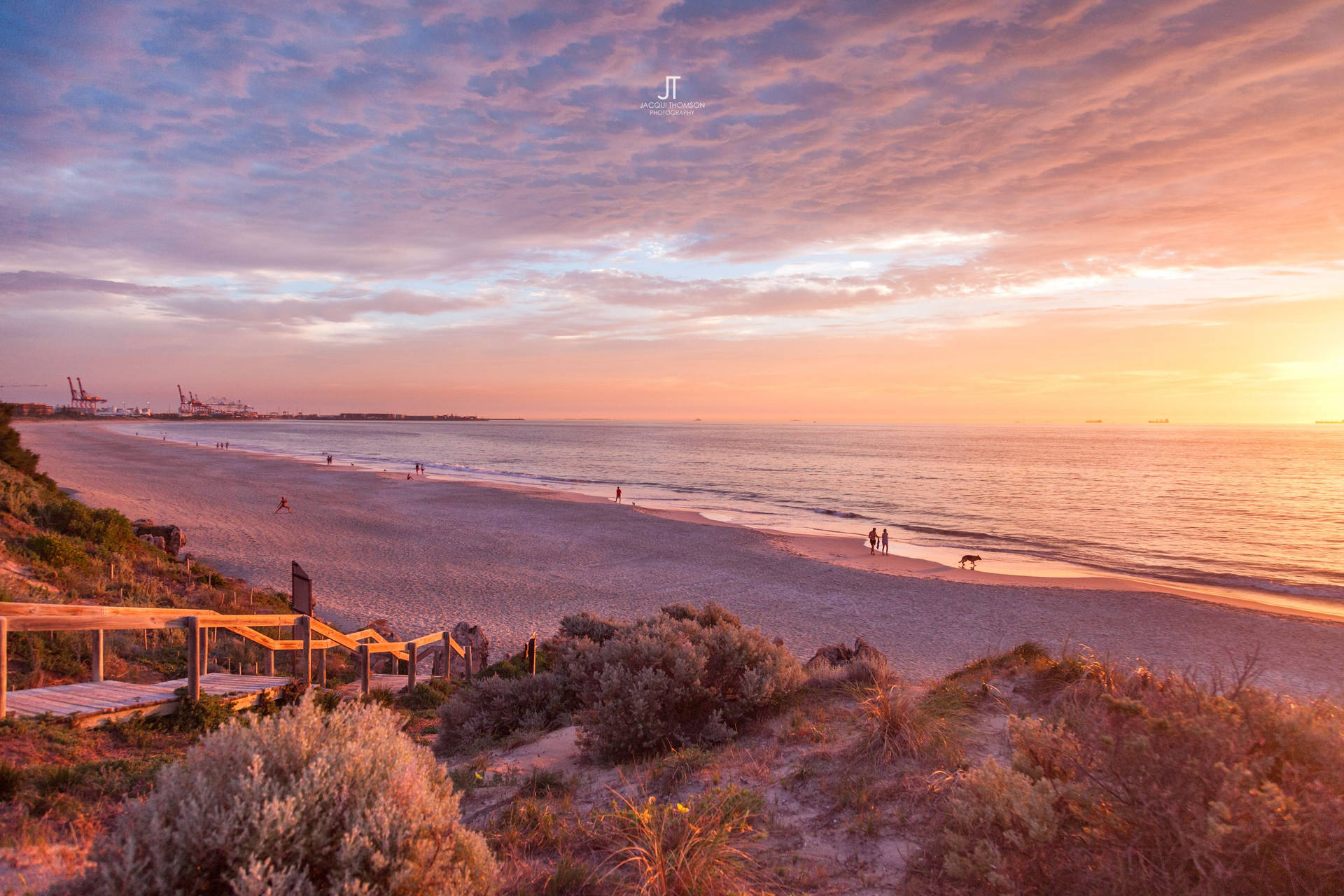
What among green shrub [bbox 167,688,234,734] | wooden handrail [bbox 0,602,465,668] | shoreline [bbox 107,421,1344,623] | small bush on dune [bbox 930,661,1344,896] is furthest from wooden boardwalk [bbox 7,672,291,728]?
shoreline [bbox 107,421,1344,623]

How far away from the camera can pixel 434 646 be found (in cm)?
1364

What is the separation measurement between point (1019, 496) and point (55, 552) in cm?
4924

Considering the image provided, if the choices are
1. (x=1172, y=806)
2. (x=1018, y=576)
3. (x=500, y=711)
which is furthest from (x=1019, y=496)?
(x=1172, y=806)

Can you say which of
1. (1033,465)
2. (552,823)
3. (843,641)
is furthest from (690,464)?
(552,823)

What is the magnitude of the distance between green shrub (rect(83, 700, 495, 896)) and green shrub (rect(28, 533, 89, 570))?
12848 millimetres

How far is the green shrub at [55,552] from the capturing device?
483 inches

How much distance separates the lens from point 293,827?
2656 millimetres

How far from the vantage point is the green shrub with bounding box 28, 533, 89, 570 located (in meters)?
12.3

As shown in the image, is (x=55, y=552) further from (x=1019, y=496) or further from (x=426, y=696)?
(x=1019, y=496)

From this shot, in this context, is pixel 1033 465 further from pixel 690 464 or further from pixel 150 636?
pixel 150 636

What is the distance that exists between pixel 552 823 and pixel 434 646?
33.6 feet

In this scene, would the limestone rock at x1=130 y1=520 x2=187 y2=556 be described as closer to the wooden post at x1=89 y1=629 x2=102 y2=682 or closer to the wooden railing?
the wooden railing

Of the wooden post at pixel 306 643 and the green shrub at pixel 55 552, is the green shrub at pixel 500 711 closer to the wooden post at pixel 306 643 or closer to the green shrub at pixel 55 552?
the wooden post at pixel 306 643

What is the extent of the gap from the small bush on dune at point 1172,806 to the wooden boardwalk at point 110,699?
6.58m
